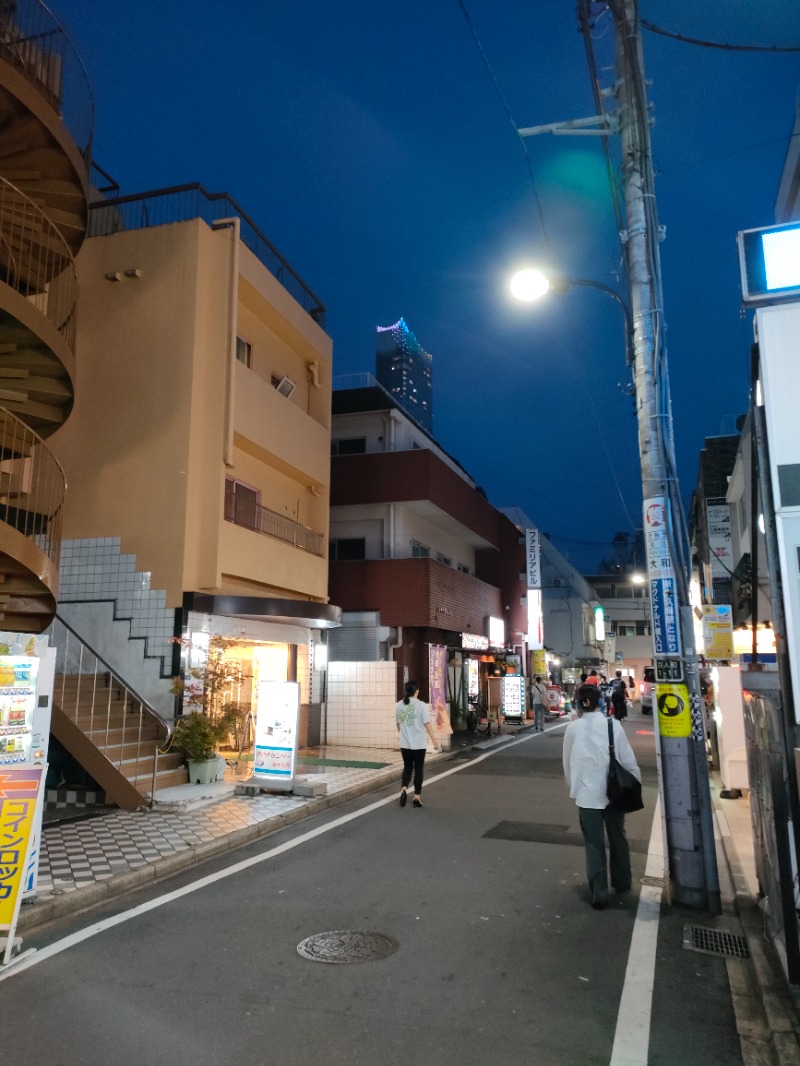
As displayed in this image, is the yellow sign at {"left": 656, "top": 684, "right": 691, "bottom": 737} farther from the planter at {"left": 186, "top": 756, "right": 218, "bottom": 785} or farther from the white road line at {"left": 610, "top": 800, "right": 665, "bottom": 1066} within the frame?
the planter at {"left": 186, "top": 756, "right": 218, "bottom": 785}

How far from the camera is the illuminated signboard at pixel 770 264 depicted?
4285 mm

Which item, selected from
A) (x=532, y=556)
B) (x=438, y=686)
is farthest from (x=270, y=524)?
(x=532, y=556)

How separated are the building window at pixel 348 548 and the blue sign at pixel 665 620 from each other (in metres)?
16.6

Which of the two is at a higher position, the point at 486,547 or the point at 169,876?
the point at 486,547

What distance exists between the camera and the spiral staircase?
388 inches

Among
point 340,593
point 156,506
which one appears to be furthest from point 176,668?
point 340,593

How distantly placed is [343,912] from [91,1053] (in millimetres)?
2643

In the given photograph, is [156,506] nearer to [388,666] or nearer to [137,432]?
[137,432]

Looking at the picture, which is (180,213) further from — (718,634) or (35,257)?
(718,634)

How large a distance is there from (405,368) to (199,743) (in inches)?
4202

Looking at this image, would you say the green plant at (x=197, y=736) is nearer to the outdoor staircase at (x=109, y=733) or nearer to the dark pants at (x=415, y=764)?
the outdoor staircase at (x=109, y=733)

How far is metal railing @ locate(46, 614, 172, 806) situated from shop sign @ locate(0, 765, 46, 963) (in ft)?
17.3

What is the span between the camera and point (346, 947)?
542 cm

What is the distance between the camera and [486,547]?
3088 centimetres
